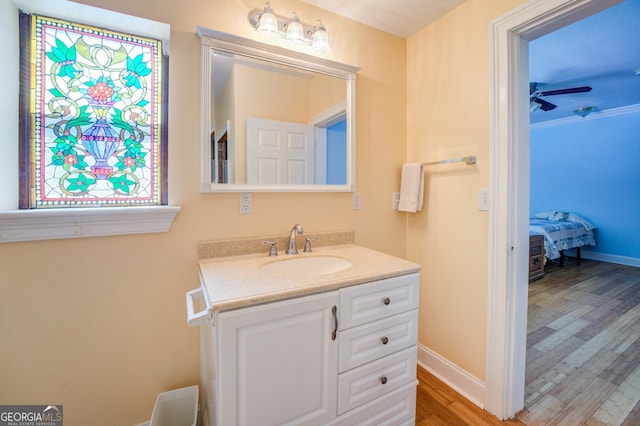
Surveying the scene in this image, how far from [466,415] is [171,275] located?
168cm

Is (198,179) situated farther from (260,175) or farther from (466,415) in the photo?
(466,415)

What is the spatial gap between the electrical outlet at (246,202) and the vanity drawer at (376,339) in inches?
30.5

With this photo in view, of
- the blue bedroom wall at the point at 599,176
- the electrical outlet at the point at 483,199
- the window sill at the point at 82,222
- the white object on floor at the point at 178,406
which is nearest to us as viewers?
the window sill at the point at 82,222

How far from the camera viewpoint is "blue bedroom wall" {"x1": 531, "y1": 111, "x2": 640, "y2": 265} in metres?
4.38

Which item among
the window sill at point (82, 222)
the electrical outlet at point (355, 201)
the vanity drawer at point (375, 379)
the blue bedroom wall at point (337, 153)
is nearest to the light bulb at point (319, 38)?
the blue bedroom wall at point (337, 153)

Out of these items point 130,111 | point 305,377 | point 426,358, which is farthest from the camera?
point 426,358

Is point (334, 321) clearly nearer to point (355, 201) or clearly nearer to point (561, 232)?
point (355, 201)

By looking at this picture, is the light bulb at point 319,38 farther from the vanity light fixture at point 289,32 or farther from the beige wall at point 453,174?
the beige wall at point 453,174

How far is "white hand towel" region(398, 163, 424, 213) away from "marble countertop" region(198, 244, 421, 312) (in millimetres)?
517

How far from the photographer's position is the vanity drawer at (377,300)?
1.11 meters

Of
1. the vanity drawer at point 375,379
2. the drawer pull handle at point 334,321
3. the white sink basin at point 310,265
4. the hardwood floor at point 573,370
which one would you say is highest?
the white sink basin at point 310,265

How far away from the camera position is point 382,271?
1.21 metres

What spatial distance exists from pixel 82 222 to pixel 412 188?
1736 millimetres

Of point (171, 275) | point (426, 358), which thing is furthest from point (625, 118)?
point (171, 275)
